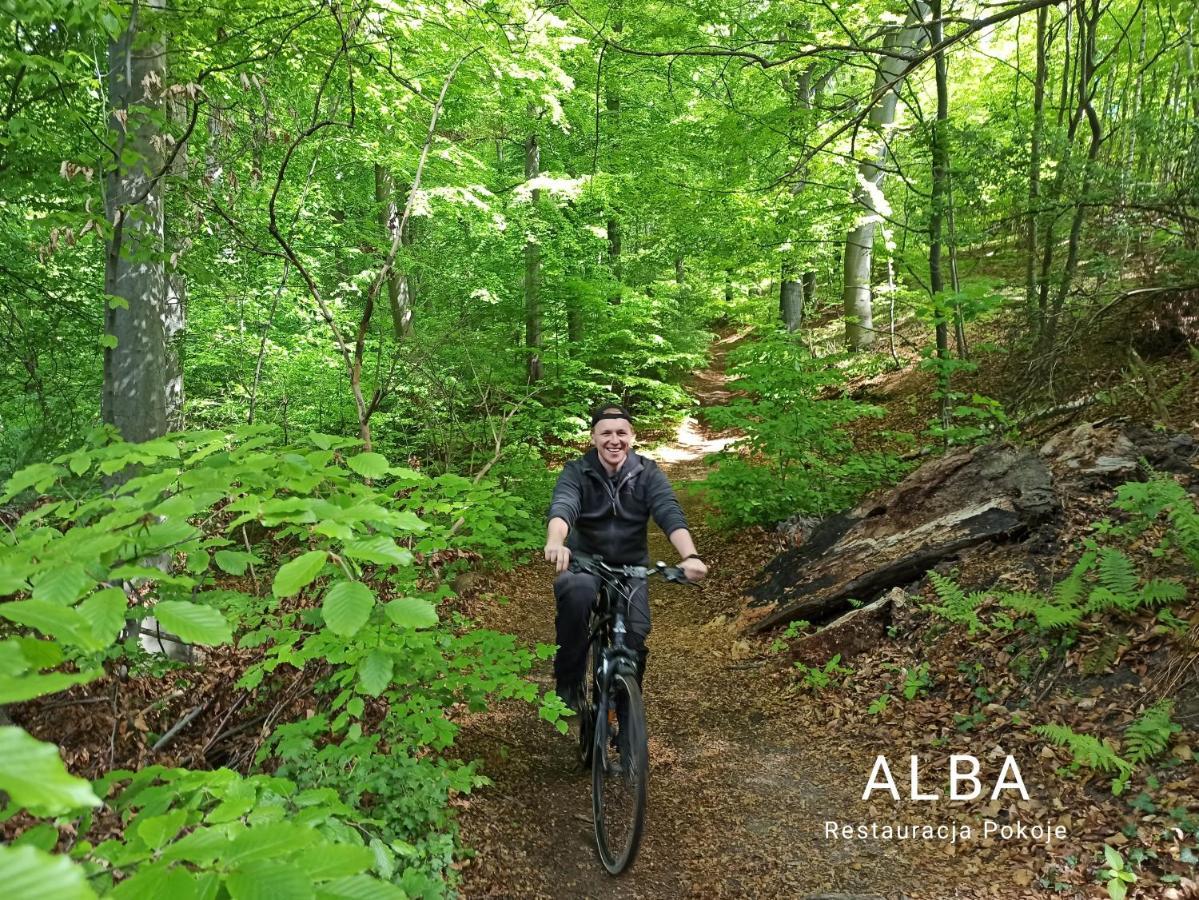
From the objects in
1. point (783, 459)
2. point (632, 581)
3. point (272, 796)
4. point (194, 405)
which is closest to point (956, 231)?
point (783, 459)

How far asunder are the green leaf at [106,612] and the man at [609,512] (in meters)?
2.56

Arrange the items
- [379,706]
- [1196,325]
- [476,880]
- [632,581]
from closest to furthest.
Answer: [476,880]
[632,581]
[379,706]
[1196,325]

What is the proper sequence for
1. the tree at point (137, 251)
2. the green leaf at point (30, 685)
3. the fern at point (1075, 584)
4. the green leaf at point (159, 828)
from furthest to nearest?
the fern at point (1075, 584) < the tree at point (137, 251) < the green leaf at point (159, 828) < the green leaf at point (30, 685)

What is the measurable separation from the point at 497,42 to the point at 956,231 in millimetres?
5632

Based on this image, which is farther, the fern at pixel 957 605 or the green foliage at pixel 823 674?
the green foliage at pixel 823 674

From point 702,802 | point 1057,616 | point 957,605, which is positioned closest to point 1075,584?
point 1057,616

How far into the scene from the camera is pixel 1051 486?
555 centimetres

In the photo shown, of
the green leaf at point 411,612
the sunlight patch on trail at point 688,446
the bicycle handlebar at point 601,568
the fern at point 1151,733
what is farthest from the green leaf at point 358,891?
the sunlight patch on trail at point 688,446

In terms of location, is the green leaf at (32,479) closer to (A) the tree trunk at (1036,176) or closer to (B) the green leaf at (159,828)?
(B) the green leaf at (159,828)

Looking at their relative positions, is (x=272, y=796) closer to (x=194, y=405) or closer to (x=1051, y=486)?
(x=1051, y=486)

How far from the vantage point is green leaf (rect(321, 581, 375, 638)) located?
1.46 metres

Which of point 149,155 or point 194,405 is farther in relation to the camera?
point 194,405

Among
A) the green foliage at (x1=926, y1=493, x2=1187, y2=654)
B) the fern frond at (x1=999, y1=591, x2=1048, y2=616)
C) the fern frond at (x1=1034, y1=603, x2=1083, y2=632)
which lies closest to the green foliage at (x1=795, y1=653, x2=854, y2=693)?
the green foliage at (x1=926, y1=493, x2=1187, y2=654)

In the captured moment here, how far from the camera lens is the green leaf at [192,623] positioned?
4.19 feet
